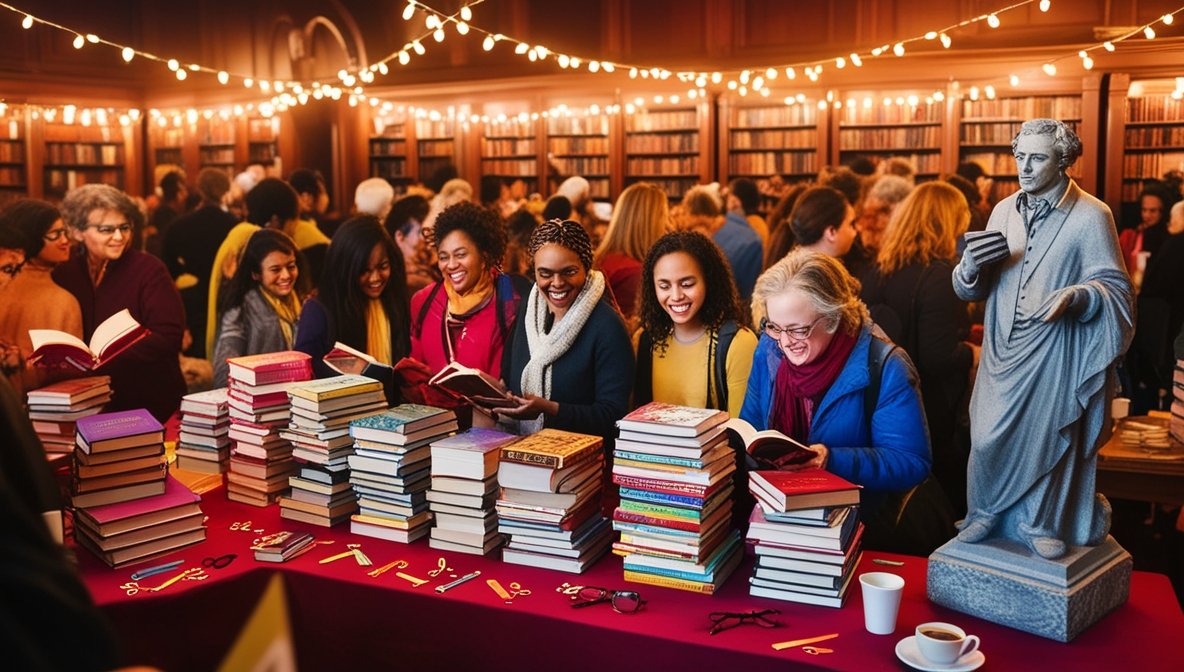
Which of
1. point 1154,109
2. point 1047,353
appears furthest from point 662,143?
point 1047,353

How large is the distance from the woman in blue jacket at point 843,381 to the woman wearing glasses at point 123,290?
2.29 meters

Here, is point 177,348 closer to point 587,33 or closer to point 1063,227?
point 1063,227

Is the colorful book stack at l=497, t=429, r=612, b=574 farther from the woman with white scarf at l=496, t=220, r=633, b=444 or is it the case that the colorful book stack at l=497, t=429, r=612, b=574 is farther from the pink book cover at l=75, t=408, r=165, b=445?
the pink book cover at l=75, t=408, r=165, b=445

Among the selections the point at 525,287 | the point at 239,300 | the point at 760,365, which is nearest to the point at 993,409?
the point at 760,365

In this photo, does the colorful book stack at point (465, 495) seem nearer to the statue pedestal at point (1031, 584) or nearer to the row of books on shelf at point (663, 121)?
the statue pedestal at point (1031, 584)

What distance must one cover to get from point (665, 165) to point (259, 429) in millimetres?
9117

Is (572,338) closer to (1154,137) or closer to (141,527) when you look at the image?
(141,527)

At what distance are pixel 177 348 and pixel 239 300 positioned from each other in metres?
0.28

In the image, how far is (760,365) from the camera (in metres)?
2.75

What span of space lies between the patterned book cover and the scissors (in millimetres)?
734

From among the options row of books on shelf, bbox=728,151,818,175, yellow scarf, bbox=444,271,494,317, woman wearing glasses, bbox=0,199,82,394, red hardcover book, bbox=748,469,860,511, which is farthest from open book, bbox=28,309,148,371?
row of books on shelf, bbox=728,151,818,175

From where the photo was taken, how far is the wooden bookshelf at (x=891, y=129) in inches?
408

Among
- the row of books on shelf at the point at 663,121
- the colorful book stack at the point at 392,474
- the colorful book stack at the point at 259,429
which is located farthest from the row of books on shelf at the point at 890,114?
the colorful book stack at the point at 392,474

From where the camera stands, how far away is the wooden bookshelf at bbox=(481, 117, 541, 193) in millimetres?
12094
